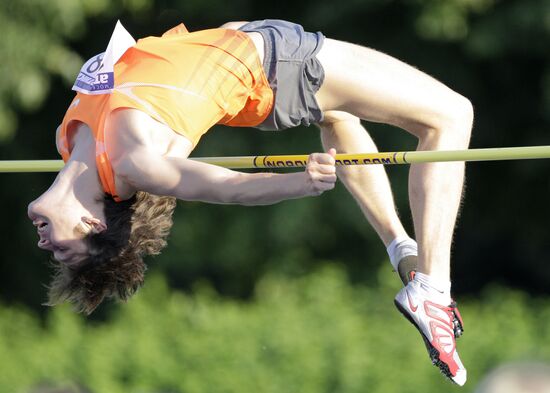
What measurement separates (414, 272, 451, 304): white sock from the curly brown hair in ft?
3.41

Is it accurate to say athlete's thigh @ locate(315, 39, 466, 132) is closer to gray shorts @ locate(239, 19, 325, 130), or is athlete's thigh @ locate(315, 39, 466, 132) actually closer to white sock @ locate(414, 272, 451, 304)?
gray shorts @ locate(239, 19, 325, 130)

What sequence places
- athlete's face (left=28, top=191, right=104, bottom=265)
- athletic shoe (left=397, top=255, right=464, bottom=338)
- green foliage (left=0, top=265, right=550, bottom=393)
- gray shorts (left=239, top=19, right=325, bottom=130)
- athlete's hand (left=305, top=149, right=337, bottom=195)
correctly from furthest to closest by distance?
green foliage (left=0, top=265, right=550, bottom=393), athletic shoe (left=397, top=255, right=464, bottom=338), gray shorts (left=239, top=19, right=325, bottom=130), athlete's face (left=28, top=191, right=104, bottom=265), athlete's hand (left=305, top=149, right=337, bottom=195)

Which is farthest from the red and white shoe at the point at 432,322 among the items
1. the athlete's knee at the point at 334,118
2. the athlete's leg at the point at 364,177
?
the athlete's knee at the point at 334,118

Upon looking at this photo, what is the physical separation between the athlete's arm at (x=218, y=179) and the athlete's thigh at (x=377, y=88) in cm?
66

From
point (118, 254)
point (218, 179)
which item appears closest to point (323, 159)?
point (218, 179)

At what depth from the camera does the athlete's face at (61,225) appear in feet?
17.7

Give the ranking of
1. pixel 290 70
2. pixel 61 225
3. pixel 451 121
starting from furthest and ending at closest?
pixel 451 121 → pixel 290 70 → pixel 61 225

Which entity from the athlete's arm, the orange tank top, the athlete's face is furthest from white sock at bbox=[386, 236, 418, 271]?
the athlete's face

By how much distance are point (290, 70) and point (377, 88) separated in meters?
0.34

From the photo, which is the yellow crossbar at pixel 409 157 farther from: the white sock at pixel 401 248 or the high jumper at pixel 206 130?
the white sock at pixel 401 248

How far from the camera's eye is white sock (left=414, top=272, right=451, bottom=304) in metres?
5.71

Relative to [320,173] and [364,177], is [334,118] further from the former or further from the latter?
[320,173]

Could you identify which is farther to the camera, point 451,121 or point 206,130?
point 451,121

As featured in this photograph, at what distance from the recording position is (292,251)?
38.3ft
